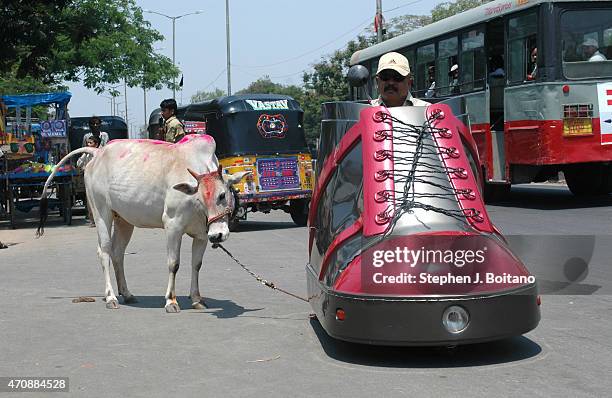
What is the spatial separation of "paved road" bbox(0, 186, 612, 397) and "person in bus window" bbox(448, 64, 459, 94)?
29.7 ft

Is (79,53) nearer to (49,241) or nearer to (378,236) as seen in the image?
(49,241)

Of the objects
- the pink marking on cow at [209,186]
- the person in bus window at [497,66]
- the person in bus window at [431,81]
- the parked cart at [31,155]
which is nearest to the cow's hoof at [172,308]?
the pink marking on cow at [209,186]

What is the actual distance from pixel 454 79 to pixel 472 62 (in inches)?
36.3

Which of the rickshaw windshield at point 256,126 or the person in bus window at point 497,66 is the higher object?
the person in bus window at point 497,66

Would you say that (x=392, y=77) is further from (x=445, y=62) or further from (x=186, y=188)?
(x=445, y=62)

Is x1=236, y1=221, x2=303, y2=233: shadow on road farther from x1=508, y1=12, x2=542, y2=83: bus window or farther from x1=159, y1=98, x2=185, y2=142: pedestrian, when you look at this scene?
x1=508, y1=12, x2=542, y2=83: bus window

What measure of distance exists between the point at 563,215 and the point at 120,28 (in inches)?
1104

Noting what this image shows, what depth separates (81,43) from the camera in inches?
934

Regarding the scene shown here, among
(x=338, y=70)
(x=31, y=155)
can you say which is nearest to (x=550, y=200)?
(x=31, y=155)

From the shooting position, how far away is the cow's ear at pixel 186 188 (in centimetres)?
809

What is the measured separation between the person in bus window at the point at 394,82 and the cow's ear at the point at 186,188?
1935mm

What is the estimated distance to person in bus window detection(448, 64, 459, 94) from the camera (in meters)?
20.3

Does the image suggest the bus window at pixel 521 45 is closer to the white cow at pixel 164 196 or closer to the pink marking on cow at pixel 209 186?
the white cow at pixel 164 196

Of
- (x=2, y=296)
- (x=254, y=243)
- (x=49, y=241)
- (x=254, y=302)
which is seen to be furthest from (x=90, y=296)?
(x=49, y=241)
